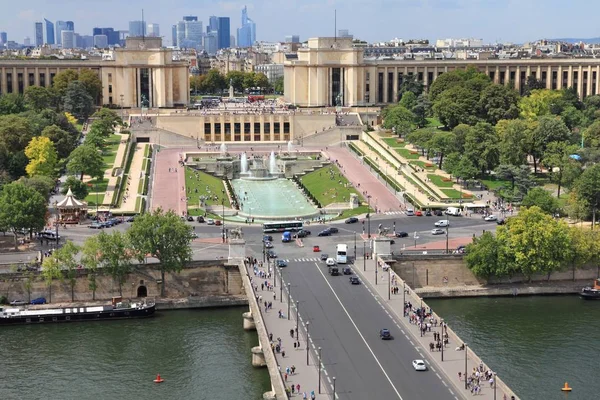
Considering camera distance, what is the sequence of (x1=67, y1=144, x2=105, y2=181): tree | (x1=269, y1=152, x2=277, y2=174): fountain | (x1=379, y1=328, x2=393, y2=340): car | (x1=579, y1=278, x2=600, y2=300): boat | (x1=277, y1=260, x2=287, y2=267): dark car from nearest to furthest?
(x1=379, y1=328, x2=393, y2=340): car → (x1=579, y1=278, x2=600, y2=300): boat → (x1=277, y1=260, x2=287, y2=267): dark car → (x1=67, y1=144, x2=105, y2=181): tree → (x1=269, y1=152, x2=277, y2=174): fountain

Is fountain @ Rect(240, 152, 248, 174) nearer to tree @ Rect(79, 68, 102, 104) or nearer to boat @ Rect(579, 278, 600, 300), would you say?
tree @ Rect(79, 68, 102, 104)

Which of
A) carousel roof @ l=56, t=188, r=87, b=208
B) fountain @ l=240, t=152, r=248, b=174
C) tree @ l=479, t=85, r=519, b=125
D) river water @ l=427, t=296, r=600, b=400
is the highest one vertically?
tree @ l=479, t=85, r=519, b=125

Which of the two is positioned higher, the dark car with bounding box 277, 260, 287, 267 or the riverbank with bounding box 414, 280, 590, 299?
the dark car with bounding box 277, 260, 287, 267

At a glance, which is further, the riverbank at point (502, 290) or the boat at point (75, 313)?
the riverbank at point (502, 290)

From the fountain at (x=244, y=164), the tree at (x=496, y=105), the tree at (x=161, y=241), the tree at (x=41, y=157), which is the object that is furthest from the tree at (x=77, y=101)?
the tree at (x=161, y=241)

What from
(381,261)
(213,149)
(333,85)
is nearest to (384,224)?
(381,261)

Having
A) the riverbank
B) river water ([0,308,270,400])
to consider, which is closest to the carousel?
river water ([0,308,270,400])

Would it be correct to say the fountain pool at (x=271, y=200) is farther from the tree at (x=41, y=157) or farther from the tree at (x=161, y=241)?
the tree at (x=161, y=241)

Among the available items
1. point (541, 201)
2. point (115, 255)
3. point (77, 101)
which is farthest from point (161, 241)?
point (77, 101)
